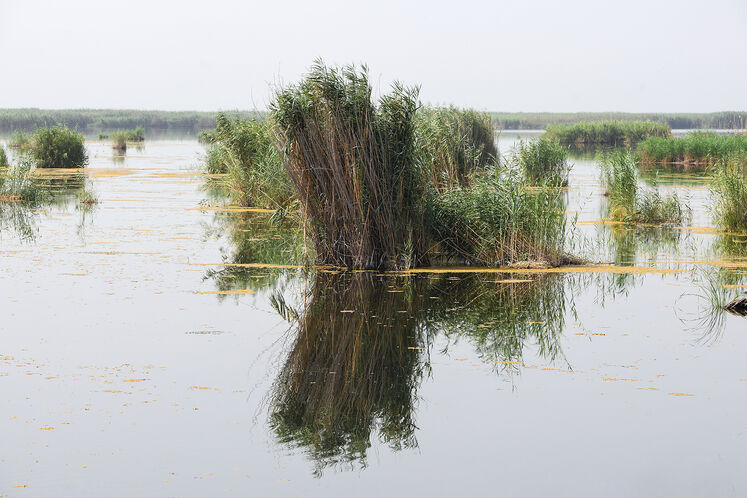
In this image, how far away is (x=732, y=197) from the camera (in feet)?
52.6

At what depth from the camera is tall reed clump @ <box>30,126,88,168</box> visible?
3441cm

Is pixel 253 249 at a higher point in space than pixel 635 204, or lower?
lower

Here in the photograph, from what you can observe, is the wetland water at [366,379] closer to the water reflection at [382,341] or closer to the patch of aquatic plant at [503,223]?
the water reflection at [382,341]

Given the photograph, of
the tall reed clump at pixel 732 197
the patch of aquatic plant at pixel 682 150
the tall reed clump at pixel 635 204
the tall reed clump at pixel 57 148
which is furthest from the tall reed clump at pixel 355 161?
the patch of aquatic plant at pixel 682 150

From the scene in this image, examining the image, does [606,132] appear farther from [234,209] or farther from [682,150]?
[234,209]

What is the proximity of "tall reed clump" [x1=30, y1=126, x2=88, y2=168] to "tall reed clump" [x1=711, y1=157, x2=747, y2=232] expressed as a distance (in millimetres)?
26342

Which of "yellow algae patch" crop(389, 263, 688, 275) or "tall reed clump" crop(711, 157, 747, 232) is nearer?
"yellow algae patch" crop(389, 263, 688, 275)

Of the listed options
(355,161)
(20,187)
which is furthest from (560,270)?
(20,187)

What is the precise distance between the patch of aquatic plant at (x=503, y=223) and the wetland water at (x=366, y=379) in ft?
1.89

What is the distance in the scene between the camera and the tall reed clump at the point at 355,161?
38.5 feet

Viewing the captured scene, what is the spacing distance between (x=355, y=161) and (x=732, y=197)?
814cm

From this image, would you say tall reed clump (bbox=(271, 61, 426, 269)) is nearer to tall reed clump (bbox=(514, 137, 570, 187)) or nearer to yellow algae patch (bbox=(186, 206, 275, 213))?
yellow algae patch (bbox=(186, 206, 275, 213))

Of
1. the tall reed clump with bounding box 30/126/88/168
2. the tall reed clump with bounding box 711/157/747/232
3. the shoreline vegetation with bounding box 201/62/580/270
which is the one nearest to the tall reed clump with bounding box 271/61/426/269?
the shoreline vegetation with bounding box 201/62/580/270

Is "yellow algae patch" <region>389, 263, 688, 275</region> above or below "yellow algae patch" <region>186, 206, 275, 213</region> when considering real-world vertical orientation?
below
